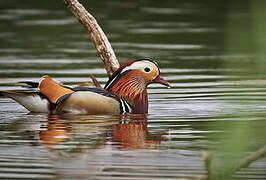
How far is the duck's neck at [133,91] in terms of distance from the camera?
24.8 feet

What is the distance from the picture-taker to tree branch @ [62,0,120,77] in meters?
7.89

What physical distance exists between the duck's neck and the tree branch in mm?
501

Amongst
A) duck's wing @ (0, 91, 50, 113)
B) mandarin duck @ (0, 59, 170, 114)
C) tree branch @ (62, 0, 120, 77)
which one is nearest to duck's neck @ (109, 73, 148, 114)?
mandarin duck @ (0, 59, 170, 114)

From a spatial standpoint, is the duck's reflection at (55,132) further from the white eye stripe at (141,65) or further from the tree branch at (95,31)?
the tree branch at (95,31)

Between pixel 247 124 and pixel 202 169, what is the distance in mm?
2377

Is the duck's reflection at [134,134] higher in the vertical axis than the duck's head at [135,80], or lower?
lower

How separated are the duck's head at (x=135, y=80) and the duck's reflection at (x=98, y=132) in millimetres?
248

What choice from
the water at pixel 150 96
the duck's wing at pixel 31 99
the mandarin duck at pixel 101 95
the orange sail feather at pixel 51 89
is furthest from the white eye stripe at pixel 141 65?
the duck's wing at pixel 31 99

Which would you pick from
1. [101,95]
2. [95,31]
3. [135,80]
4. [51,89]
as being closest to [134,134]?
[101,95]

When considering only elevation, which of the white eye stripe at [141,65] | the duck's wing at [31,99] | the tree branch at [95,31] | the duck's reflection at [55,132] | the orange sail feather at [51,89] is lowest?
the duck's reflection at [55,132]

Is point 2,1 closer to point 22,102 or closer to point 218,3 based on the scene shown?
point 218,3

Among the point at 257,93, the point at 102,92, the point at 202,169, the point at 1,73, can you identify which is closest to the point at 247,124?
the point at 202,169

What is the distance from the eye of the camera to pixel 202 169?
4371 millimetres

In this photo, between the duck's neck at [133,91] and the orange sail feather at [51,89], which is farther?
the duck's neck at [133,91]
